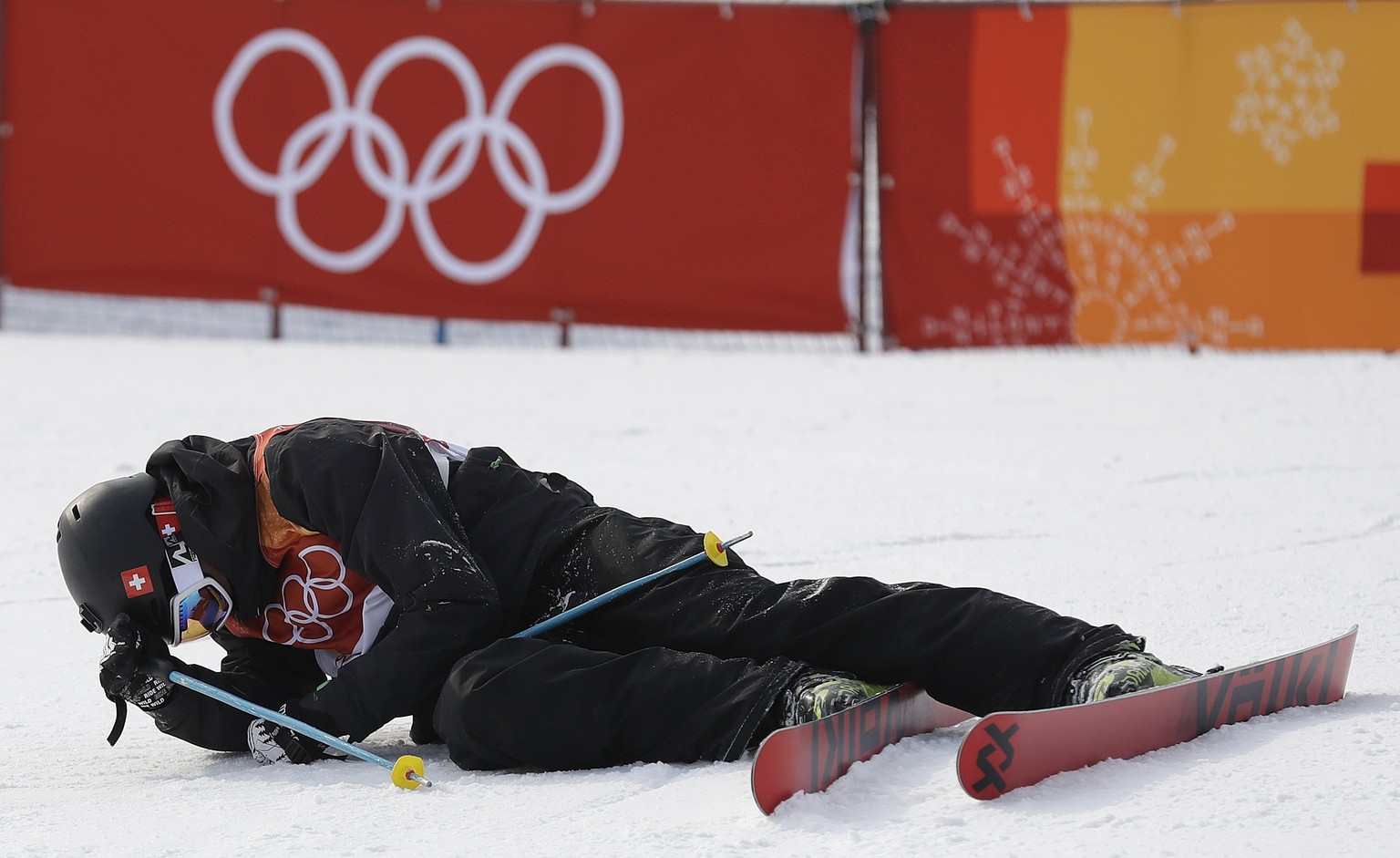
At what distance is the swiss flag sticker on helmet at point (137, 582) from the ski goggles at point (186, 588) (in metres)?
0.05

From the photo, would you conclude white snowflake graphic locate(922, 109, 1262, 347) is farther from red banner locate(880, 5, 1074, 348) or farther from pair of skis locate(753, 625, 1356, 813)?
pair of skis locate(753, 625, 1356, 813)

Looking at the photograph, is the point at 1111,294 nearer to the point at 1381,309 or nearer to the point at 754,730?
the point at 1381,309

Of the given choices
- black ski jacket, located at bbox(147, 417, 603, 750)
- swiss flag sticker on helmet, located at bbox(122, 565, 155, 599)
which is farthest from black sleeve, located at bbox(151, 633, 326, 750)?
swiss flag sticker on helmet, located at bbox(122, 565, 155, 599)

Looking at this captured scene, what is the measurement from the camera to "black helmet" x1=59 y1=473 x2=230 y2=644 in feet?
8.52

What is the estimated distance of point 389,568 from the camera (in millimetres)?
2562

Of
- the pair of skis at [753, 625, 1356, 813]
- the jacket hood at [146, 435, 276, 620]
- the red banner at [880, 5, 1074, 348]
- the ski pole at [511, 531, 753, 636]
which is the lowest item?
the pair of skis at [753, 625, 1356, 813]

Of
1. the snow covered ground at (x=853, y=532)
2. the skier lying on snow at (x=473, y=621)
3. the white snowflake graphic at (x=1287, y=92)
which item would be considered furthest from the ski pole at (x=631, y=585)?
the white snowflake graphic at (x=1287, y=92)

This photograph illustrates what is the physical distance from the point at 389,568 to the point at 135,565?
17.5 inches

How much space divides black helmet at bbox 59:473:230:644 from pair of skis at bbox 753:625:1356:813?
3.65 ft

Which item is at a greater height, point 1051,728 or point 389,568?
point 389,568

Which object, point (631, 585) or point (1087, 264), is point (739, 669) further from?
point (1087, 264)

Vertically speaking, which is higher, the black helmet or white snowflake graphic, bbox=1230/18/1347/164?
white snowflake graphic, bbox=1230/18/1347/164

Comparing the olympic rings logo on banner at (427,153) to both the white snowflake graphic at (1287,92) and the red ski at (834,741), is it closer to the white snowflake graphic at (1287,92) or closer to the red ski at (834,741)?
the white snowflake graphic at (1287,92)

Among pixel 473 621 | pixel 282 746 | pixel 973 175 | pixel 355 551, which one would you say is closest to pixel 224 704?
pixel 282 746
